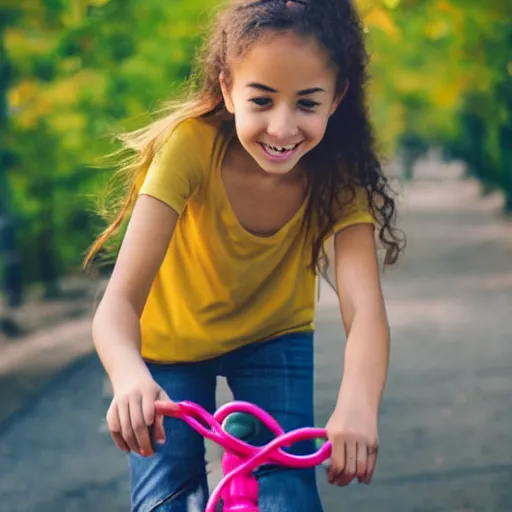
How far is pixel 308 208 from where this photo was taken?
254cm

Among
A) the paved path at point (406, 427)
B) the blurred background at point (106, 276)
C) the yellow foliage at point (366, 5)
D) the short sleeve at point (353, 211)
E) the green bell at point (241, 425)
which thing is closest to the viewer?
the green bell at point (241, 425)

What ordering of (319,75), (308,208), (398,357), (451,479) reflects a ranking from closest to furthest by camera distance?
(319,75), (308,208), (451,479), (398,357)

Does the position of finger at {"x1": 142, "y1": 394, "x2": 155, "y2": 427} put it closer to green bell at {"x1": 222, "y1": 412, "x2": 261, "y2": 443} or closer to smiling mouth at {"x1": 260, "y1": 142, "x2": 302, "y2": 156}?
green bell at {"x1": 222, "y1": 412, "x2": 261, "y2": 443}

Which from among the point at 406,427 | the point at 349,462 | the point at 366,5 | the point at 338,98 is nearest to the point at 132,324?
the point at 349,462

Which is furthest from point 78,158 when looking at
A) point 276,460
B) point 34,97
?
point 276,460

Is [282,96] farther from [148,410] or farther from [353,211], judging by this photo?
[148,410]

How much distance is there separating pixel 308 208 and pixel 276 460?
0.72 meters

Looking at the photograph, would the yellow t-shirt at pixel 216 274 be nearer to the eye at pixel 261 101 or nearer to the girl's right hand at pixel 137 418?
the eye at pixel 261 101

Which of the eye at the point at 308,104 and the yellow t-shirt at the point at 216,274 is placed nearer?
the eye at the point at 308,104

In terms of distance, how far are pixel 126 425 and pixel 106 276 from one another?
6300 mm

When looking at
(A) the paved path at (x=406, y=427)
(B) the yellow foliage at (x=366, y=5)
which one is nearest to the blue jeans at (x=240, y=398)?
(A) the paved path at (x=406, y=427)

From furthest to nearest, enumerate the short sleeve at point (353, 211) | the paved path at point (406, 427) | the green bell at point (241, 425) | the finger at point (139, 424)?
the paved path at point (406, 427), the short sleeve at point (353, 211), the green bell at point (241, 425), the finger at point (139, 424)

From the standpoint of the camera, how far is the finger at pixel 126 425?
191 cm

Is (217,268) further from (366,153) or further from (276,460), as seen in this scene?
(276,460)
